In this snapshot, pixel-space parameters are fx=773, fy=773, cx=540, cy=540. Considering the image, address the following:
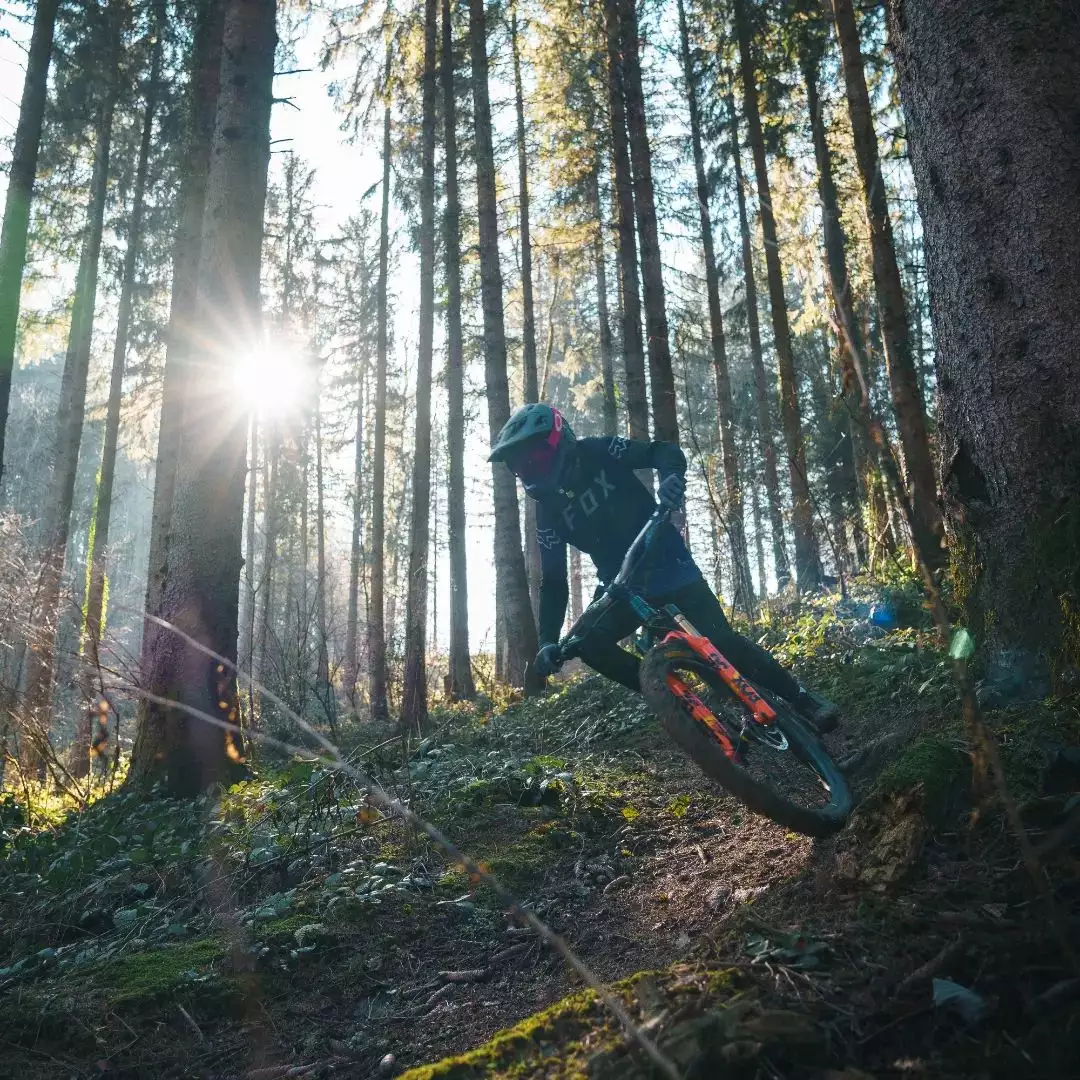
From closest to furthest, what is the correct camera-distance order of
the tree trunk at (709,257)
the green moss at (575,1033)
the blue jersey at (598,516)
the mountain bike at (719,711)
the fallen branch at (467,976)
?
1. the green moss at (575,1033)
2. the fallen branch at (467,976)
3. the mountain bike at (719,711)
4. the blue jersey at (598,516)
5. the tree trunk at (709,257)

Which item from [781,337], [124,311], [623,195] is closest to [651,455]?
[623,195]

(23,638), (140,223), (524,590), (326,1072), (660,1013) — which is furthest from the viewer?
(140,223)

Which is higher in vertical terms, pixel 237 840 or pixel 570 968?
pixel 237 840

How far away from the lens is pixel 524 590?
12758mm

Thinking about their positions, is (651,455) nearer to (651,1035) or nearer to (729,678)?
→ (729,678)

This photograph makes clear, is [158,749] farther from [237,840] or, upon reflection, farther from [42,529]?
[42,529]

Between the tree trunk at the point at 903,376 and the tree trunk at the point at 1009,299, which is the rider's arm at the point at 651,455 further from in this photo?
the tree trunk at the point at 903,376

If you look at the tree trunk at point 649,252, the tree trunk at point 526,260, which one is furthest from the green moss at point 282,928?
the tree trunk at point 526,260

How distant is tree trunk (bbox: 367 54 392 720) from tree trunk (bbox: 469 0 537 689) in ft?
6.02

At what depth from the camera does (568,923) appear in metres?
3.51

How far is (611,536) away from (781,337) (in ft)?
33.5

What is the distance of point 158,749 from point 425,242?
1028 cm

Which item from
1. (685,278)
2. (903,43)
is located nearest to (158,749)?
(903,43)

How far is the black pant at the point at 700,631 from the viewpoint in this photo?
4141 millimetres
